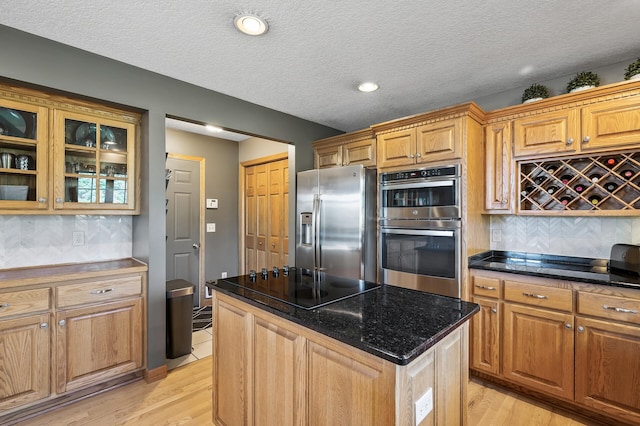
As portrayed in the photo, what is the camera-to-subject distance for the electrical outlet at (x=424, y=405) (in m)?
1.01

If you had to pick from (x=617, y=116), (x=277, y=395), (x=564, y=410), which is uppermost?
(x=617, y=116)

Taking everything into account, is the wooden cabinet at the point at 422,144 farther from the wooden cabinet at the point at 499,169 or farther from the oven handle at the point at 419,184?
the wooden cabinet at the point at 499,169

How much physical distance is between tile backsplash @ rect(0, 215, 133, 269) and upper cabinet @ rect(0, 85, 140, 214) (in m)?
0.34

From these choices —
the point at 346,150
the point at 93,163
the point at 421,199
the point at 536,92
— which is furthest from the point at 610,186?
the point at 93,163

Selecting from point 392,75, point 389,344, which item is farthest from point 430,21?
point 389,344

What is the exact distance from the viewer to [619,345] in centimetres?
186

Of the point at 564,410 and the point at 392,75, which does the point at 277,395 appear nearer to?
the point at 564,410

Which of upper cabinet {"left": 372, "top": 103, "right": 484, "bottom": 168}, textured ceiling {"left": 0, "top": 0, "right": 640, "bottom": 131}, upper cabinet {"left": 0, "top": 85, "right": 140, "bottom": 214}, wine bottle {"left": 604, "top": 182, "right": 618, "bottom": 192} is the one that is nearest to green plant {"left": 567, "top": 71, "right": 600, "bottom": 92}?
textured ceiling {"left": 0, "top": 0, "right": 640, "bottom": 131}

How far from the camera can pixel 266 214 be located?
4.36 meters

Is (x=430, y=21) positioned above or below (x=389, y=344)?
above

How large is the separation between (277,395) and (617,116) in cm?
273

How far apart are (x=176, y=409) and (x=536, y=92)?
11.7 feet

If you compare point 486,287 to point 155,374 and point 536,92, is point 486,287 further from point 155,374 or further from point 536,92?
point 155,374

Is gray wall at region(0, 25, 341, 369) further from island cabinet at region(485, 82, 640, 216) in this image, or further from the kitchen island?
island cabinet at region(485, 82, 640, 216)
